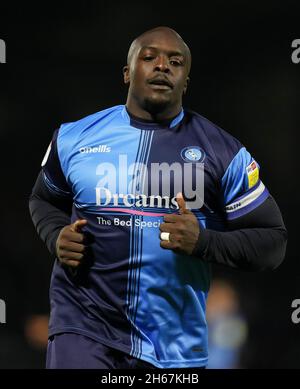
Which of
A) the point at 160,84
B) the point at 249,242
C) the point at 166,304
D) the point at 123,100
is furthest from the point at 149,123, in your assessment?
the point at 123,100

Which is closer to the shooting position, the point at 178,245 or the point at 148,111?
the point at 178,245

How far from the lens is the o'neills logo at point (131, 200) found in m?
3.89

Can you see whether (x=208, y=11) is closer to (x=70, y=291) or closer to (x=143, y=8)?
(x=143, y=8)

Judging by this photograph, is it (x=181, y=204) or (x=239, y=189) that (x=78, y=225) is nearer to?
(x=181, y=204)

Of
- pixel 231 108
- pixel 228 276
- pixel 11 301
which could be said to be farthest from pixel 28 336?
pixel 231 108

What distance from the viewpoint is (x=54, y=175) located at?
13.6ft

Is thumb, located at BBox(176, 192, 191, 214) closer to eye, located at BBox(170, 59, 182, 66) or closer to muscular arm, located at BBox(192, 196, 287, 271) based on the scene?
muscular arm, located at BBox(192, 196, 287, 271)

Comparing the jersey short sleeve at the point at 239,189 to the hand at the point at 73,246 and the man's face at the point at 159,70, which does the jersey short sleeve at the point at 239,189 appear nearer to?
the man's face at the point at 159,70

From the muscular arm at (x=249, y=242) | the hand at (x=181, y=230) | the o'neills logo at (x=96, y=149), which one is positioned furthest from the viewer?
the o'neills logo at (x=96, y=149)

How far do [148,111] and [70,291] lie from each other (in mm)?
906

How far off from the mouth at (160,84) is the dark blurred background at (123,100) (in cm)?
209

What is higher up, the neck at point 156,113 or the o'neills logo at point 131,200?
the neck at point 156,113

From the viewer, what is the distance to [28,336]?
616 cm

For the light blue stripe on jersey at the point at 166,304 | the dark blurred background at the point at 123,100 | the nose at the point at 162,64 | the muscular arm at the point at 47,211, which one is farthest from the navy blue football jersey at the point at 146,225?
the dark blurred background at the point at 123,100
